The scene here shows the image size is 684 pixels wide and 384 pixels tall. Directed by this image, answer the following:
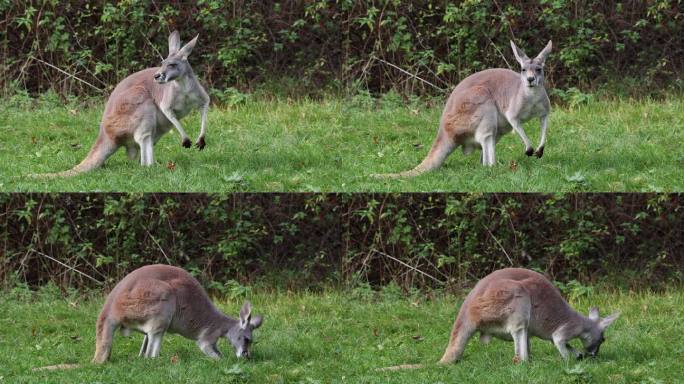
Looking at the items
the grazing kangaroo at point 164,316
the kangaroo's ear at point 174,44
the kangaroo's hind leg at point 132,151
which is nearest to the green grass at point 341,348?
the grazing kangaroo at point 164,316

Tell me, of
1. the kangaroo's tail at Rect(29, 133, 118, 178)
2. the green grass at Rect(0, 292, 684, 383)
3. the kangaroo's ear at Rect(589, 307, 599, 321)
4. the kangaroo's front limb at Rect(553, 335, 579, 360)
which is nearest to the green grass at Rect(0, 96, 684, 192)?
the kangaroo's tail at Rect(29, 133, 118, 178)

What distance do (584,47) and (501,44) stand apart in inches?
42.1

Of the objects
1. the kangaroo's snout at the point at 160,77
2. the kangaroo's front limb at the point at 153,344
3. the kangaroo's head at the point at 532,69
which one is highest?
the kangaroo's head at the point at 532,69

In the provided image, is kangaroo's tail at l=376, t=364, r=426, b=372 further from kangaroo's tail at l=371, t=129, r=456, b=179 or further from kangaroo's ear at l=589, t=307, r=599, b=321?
kangaroo's tail at l=371, t=129, r=456, b=179

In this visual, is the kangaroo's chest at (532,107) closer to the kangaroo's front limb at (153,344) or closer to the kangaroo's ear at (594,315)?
the kangaroo's ear at (594,315)

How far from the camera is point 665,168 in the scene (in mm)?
13656

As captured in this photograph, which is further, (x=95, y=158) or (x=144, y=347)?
(x=95, y=158)

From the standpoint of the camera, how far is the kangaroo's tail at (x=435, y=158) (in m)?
13.3

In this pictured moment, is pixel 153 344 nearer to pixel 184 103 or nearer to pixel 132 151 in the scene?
pixel 184 103

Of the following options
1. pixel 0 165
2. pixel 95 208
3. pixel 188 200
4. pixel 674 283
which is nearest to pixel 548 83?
pixel 674 283

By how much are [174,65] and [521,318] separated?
160 inches

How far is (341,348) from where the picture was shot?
1227cm

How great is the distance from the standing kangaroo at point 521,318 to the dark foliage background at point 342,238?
11.4 feet

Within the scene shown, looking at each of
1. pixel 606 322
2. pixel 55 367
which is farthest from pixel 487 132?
pixel 55 367
